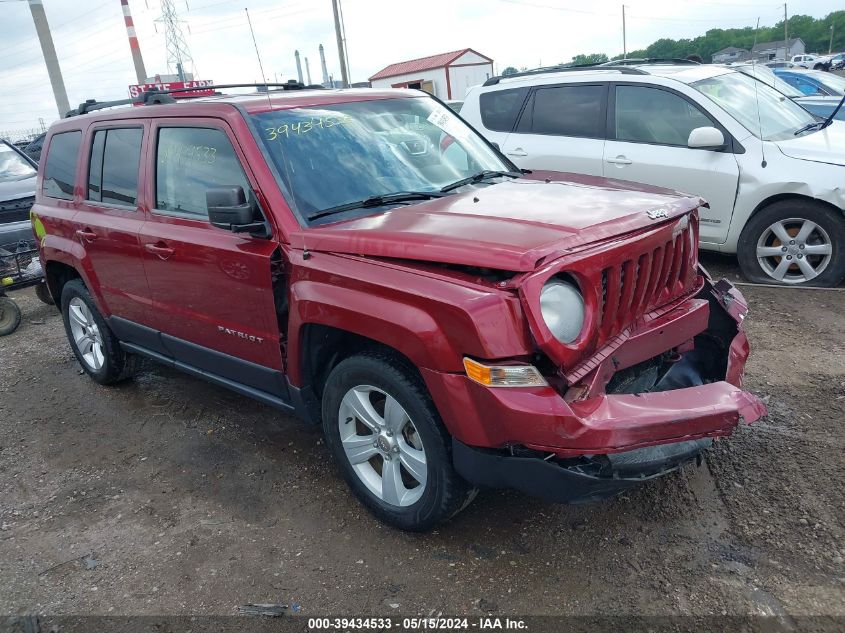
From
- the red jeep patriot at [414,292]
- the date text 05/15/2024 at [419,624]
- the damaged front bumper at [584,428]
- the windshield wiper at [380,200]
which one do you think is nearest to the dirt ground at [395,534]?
the date text 05/15/2024 at [419,624]

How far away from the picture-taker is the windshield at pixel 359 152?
3.33 m

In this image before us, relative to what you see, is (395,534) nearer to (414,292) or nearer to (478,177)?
(414,292)

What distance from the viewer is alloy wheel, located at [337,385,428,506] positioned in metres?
2.94

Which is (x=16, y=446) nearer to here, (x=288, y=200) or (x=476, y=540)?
(x=288, y=200)

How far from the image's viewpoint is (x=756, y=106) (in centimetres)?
636

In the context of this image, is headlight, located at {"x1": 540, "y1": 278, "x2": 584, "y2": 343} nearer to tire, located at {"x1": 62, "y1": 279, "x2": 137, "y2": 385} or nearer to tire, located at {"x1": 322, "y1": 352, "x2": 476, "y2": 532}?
tire, located at {"x1": 322, "y1": 352, "x2": 476, "y2": 532}

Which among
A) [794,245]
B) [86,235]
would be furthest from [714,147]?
[86,235]

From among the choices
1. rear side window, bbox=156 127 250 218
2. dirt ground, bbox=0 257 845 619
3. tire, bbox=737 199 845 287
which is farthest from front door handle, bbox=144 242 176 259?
tire, bbox=737 199 845 287

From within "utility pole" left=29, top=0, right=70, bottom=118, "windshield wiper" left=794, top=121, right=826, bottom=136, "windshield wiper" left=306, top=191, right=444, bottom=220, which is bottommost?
"windshield wiper" left=794, top=121, right=826, bottom=136

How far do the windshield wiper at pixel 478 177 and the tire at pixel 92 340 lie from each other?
9.54ft

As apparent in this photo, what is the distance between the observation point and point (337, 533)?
3.20 m

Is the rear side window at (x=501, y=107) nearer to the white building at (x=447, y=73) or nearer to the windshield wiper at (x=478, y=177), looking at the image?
the windshield wiper at (x=478, y=177)

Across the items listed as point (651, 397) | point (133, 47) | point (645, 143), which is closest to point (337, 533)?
point (651, 397)

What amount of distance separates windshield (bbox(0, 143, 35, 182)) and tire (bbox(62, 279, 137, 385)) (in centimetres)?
449
